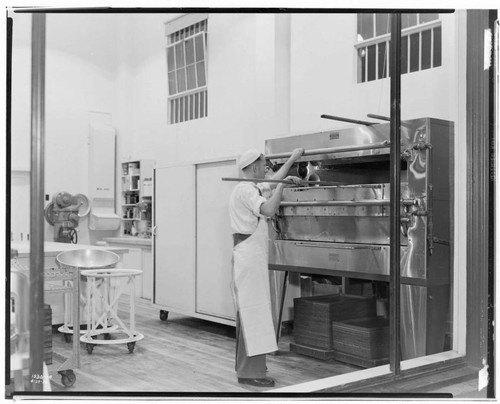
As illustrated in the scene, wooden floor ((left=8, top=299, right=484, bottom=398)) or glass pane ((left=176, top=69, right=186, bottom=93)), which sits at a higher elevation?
glass pane ((left=176, top=69, right=186, bottom=93))

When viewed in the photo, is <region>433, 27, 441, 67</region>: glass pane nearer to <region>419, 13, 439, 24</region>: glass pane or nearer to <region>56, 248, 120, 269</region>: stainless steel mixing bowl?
<region>419, 13, 439, 24</region>: glass pane

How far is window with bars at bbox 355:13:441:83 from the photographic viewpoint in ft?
15.7

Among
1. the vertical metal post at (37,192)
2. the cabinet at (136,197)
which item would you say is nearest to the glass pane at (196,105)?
the cabinet at (136,197)

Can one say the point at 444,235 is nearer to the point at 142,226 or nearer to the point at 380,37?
the point at 380,37

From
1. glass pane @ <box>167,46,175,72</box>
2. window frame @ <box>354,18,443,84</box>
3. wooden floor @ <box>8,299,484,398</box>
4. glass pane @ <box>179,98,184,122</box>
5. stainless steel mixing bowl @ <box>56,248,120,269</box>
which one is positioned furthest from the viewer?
glass pane @ <box>179,98,184,122</box>

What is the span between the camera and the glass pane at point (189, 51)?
7.73 m

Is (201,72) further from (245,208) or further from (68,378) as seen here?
(68,378)

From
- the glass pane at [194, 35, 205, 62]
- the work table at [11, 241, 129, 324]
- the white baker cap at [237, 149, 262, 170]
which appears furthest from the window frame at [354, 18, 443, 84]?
the glass pane at [194, 35, 205, 62]

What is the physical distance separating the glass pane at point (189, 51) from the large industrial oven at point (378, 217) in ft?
11.2

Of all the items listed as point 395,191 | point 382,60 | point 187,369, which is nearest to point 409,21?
point 382,60

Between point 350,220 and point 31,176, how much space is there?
2.42 metres

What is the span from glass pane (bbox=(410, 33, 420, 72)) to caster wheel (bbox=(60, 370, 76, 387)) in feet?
11.5

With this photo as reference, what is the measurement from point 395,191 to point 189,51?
5141 millimetres

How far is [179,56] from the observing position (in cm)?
796
